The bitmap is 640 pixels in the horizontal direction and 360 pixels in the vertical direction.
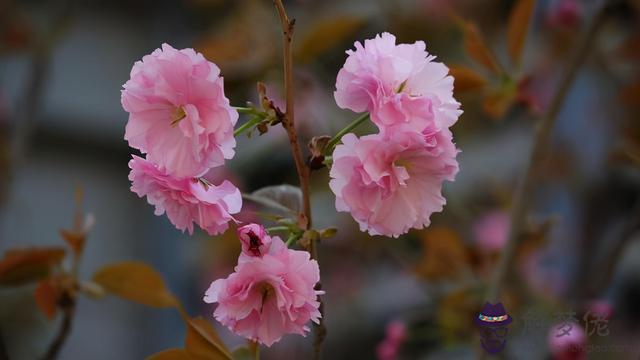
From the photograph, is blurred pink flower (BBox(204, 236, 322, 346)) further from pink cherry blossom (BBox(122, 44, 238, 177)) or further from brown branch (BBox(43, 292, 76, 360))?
brown branch (BBox(43, 292, 76, 360))

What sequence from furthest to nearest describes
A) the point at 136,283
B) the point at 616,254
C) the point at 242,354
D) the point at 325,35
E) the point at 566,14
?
the point at 566,14, the point at 325,35, the point at 616,254, the point at 136,283, the point at 242,354

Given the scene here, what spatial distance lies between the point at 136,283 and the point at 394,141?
0.29m

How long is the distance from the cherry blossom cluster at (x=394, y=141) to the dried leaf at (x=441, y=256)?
1.52 ft

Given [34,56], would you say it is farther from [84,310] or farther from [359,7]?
[84,310]

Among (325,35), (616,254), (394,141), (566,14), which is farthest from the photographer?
(566,14)

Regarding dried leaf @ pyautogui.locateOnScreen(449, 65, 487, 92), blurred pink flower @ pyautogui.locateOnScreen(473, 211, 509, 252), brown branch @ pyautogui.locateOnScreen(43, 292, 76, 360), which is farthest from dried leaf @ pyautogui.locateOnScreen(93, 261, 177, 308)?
blurred pink flower @ pyautogui.locateOnScreen(473, 211, 509, 252)

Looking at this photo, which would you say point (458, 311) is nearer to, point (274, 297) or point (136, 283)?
point (136, 283)

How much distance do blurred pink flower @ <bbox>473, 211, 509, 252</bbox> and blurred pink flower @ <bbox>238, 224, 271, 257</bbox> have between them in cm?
70

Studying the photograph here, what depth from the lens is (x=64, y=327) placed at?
61cm

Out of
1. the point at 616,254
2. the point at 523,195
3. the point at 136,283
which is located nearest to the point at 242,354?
the point at 136,283

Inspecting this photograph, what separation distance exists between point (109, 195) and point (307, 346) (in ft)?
3.52

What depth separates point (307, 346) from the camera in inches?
62.4

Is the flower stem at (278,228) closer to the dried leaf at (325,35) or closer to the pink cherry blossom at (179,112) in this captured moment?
the pink cherry blossom at (179,112)

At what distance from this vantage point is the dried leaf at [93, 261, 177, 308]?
583 mm
